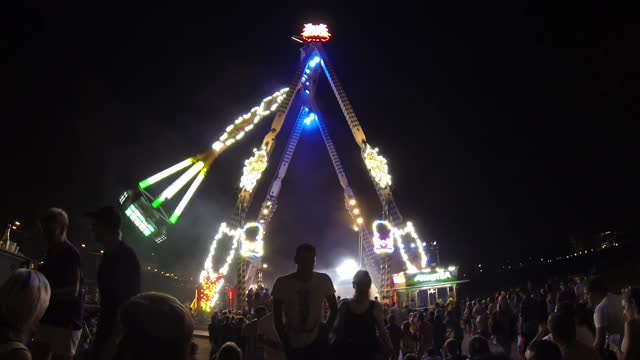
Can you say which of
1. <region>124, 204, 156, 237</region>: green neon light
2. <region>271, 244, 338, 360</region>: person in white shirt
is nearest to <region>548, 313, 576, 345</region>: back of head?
<region>271, 244, 338, 360</region>: person in white shirt

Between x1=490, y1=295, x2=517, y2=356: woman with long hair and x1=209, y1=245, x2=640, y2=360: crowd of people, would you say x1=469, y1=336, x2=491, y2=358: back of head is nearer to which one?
x1=209, y1=245, x2=640, y2=360: crowd of people

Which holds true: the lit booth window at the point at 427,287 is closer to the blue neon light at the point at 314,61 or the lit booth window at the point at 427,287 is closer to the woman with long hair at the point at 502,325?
the woman with long hair at the point at 502,325

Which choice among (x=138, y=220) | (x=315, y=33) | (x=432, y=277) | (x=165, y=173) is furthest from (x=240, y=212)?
(x=315, y=33)

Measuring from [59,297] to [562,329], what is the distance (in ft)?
15.4

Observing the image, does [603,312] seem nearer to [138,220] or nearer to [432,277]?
[432,277]

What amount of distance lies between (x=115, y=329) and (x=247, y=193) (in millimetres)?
31376

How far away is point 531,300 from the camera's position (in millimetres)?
9531

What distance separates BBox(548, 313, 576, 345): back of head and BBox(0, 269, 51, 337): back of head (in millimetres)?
4197

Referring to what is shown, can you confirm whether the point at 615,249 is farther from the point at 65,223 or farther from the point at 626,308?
the point at 65,223

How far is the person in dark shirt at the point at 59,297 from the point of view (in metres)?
3.90

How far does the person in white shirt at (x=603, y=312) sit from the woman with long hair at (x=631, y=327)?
72 cm

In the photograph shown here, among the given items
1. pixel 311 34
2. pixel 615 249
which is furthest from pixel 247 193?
pixel 615 249

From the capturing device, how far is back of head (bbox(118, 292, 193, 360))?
191 cm

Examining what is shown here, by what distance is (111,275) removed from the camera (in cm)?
390
